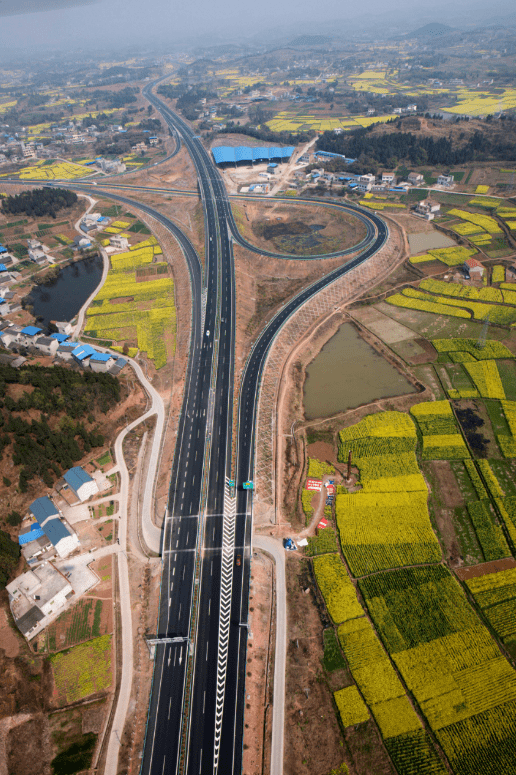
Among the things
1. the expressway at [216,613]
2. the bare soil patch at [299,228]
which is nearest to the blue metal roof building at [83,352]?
the expressway at [216,613]

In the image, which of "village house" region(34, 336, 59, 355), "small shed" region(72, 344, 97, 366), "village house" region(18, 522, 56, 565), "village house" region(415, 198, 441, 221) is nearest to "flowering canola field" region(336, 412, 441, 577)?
"village house" region(18, 522, 56, 565)

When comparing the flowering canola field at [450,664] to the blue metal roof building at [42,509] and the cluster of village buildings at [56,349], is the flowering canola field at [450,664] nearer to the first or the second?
the blue metal roof building at [42,509]

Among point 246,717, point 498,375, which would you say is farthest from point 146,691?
point 498,375

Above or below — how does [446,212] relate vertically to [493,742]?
above

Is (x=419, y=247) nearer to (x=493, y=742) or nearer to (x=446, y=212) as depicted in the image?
(x=446, y=212)

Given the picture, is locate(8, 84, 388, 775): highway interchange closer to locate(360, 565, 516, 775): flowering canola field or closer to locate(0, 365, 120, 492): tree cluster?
locate(0, 365, 120, 492): tree cluster
